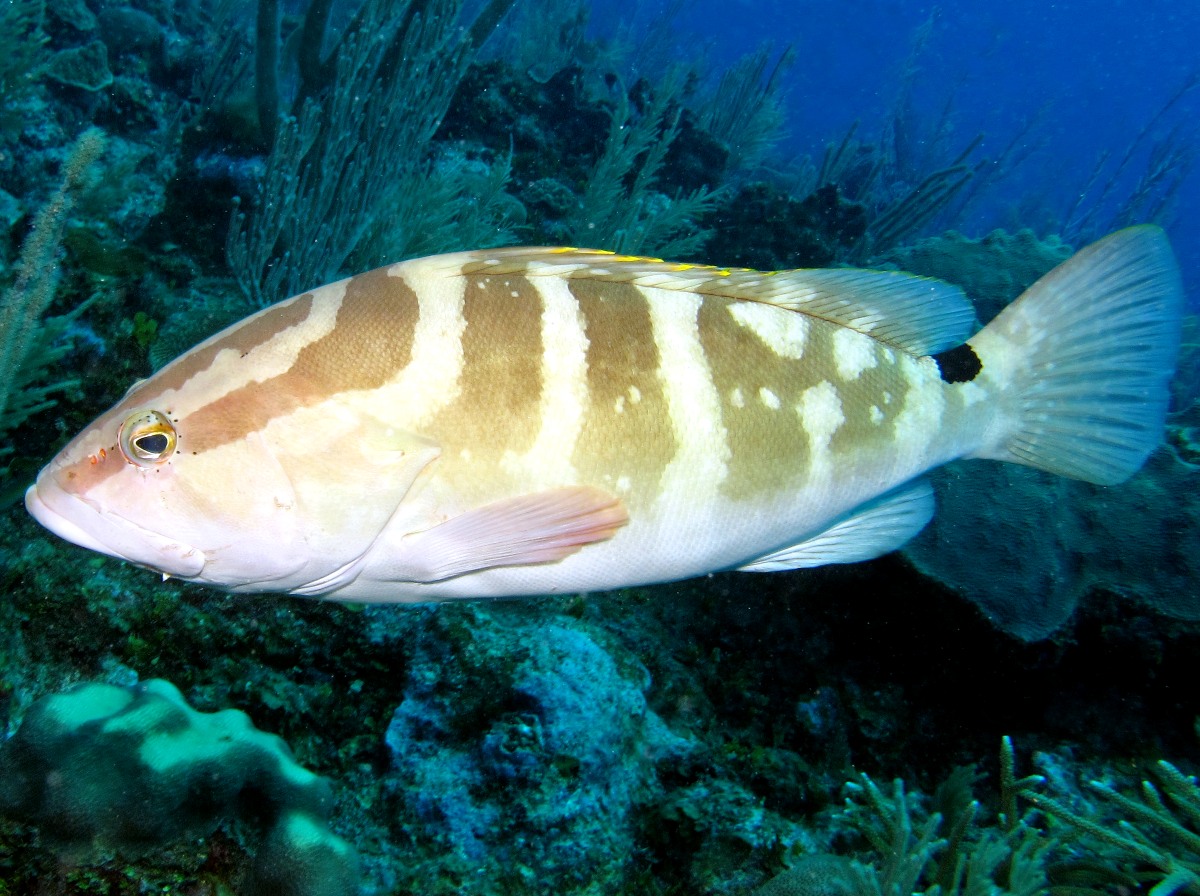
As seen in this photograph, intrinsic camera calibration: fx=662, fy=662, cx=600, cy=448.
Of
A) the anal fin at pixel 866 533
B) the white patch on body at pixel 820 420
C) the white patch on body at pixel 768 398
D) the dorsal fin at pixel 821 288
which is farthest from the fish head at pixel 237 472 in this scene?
the anal fin at pixel 866 533

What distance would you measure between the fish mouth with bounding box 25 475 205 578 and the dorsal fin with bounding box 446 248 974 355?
109 centimetres

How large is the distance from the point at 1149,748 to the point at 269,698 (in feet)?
17.1

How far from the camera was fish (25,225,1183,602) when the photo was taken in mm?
1706

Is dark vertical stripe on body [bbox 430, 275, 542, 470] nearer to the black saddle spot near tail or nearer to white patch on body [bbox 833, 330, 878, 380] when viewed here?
white patch on body [bbox 833, 330, 878, 380]

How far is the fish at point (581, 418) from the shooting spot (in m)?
1.71

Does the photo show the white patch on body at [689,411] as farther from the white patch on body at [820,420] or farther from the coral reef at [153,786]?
the coral reef at [153,786]

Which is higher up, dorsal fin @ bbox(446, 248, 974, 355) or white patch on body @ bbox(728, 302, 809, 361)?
dorsal fin @ bbox(446, 248, 974, 355)

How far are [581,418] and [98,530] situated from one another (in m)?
1.26

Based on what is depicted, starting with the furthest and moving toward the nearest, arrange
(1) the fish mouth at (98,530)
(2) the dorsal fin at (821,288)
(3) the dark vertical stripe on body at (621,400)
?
(2) the dorsal fin at (821,288) < (3) the dark vertical stripe on body at (621,400) < (1) the fish mouth at (98,530)

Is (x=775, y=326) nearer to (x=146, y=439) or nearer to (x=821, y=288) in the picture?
(x=821, y=288)

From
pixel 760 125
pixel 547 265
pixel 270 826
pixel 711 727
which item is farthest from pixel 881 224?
pixel 270 826

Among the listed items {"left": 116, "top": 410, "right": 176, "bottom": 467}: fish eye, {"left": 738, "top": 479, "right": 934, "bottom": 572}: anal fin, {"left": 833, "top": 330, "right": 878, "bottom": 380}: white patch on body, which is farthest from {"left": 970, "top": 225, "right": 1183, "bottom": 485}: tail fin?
{"left": 116, "top": 410, "right": 176, "bottom": 467}: fish eye

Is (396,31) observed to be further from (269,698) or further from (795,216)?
(269,698)

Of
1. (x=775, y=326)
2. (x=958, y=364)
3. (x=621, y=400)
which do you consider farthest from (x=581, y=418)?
(x=958, y=364)
